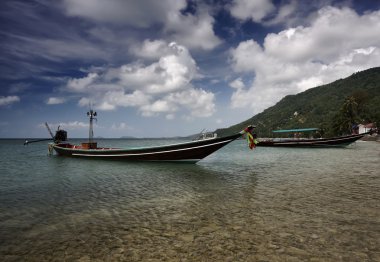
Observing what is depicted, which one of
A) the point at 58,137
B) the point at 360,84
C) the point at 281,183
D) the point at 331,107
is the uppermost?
the point at 360,84

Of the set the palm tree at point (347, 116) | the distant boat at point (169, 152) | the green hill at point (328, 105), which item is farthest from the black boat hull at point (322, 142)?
the green hill at point (328, 105)

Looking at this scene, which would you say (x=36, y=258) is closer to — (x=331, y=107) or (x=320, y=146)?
(x=320, y=146)

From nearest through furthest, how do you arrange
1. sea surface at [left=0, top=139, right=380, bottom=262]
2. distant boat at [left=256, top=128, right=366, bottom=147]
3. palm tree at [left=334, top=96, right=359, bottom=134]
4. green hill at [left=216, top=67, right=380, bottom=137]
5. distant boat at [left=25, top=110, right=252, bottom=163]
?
sea surface at [left=0, top=139, right=380, bottom=262], distant boat at [left=25, top=110, right=252, bottom=163], distant boat at [left=256, top=128, right=366, bottom=147], palm tree at [left=334, top=96, right=359, bottom=134], green hill at [left=216, top=67, right=380, bottom=137]

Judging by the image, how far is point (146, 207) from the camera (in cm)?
925

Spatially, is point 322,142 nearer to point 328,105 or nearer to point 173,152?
point 173,152

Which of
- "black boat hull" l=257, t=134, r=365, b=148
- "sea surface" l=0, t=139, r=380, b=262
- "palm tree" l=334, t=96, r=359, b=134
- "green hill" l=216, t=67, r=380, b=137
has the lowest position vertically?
"sea surface" l=0, t=139, r=380, b=262

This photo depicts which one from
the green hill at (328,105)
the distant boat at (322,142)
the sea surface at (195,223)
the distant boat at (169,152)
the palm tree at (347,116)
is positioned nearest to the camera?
the sea surface at (195,223)

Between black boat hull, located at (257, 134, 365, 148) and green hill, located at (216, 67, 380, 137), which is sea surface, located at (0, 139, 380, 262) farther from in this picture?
green hill, located at (216, 67, 380, 137)

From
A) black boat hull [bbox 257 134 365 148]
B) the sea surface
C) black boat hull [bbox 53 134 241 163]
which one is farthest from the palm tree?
the sea surface

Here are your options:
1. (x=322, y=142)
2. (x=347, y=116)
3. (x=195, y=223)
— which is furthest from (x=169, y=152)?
(x=347, y=116)

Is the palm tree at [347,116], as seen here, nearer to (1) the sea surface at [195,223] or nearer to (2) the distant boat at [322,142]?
(2) the distant boat at [322,142]

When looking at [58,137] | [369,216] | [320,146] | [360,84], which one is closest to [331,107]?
[360,84]

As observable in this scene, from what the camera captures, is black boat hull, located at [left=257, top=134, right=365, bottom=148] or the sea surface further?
black boat hull, located at [left=257, top=134, right=365, bottom=148]

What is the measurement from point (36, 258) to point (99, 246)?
1.28m
